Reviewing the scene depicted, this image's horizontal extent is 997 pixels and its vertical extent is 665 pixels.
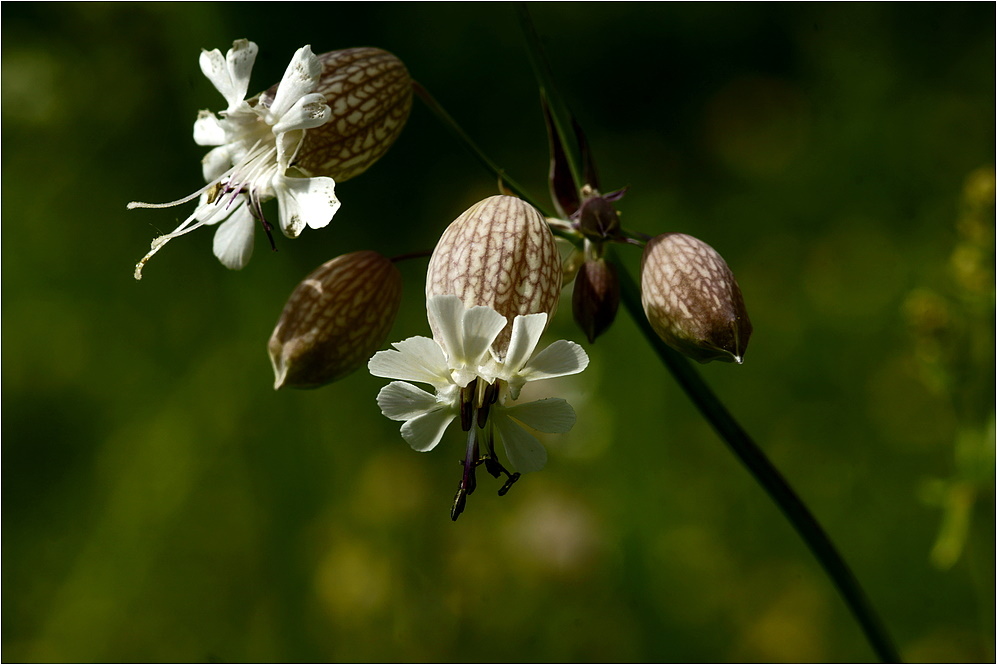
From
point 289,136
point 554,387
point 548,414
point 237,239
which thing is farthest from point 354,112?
point 554,387

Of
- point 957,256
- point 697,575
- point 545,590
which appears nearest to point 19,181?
point 545,590

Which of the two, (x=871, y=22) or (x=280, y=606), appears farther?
(x=871, y=22)

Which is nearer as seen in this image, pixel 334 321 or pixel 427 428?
pixel 427 428

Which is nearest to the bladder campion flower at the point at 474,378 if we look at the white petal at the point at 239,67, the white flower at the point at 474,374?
the white flower at the point at 474,374

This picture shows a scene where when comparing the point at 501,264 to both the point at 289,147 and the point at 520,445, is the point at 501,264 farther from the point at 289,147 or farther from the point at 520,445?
the point at 289,147

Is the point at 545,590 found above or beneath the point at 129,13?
beneath

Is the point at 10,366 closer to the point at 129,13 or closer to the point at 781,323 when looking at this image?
the point at 129,13

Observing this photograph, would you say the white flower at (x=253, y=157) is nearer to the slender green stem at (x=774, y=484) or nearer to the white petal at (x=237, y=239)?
the white petal at (x=237, y=239)
